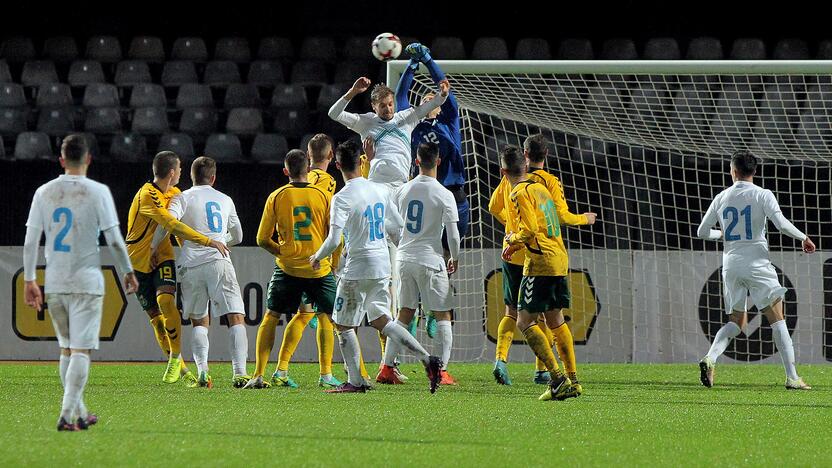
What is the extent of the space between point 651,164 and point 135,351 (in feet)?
20.0

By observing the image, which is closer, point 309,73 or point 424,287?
point 424,287

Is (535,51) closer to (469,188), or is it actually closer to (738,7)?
(738,7)

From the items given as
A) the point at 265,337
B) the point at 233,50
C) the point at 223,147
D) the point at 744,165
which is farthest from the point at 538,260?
the point at 233,50

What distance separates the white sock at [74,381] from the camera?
585cm

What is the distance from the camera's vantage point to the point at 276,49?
17375 mm

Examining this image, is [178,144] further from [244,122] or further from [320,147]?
[320,147]

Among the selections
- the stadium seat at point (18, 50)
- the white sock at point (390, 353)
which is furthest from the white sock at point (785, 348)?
the stadium seat at point (18, 50)

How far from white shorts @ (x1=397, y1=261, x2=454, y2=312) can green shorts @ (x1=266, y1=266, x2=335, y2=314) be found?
0.71 meters

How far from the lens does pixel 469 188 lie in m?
12.2

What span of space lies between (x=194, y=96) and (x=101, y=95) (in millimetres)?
1261

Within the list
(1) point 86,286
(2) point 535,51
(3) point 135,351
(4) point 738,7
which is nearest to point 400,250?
(1) point 86,286

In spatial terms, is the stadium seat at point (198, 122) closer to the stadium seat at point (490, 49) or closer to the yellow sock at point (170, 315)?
the stadium seat at point (490, 49)

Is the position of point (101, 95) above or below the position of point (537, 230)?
above

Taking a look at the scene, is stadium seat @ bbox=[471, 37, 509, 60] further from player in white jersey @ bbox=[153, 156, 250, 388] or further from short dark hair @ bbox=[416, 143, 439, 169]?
player in white jersey @ bbox=[153, 156, 250, 388]
